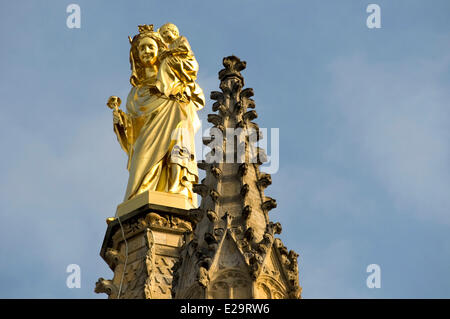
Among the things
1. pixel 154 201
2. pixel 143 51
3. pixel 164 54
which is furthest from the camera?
pixel 143 51

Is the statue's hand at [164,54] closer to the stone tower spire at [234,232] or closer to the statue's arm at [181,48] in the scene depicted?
the statue's arm at [181,48]

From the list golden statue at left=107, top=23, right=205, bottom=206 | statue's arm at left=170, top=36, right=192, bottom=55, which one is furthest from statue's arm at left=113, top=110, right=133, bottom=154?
A: statue's arm at left=170, top=36, right=192, bottom=55

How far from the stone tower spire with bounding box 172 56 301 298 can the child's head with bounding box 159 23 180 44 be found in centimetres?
776

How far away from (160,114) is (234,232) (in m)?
8.68

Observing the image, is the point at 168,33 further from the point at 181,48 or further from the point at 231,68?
the point at 231,68

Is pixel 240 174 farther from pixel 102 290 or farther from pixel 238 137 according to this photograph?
pixel 102 290

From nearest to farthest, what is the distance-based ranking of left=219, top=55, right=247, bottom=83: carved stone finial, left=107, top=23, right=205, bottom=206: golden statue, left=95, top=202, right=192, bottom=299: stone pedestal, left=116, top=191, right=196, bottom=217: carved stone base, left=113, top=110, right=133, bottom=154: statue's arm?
left=219, top=55, right=247, bottom=83: carved stone finial < left=95, top=202, right=192, bottom=299: stone pedestal < left=116, top=191, right=196, bottom=217: carved stone base < left=107, top=23, right=205, bottom=206: golden statue < left=113, top=110, right=133, bottom=154: statue's arm

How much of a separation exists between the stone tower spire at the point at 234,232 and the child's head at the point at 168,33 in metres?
7.76

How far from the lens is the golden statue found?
1709 cm

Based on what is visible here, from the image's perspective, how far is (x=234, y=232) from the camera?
32.7ft

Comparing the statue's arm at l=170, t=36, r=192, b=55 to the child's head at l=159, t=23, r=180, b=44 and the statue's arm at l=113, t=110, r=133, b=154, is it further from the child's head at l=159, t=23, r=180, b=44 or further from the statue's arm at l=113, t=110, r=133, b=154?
the statue's arm at l=113, t=110, r=133, b=154

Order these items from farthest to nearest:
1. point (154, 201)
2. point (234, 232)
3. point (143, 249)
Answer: point (154, 201), point (143, 249), point (234, 232)

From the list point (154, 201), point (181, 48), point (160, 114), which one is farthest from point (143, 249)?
point (181, 48)
